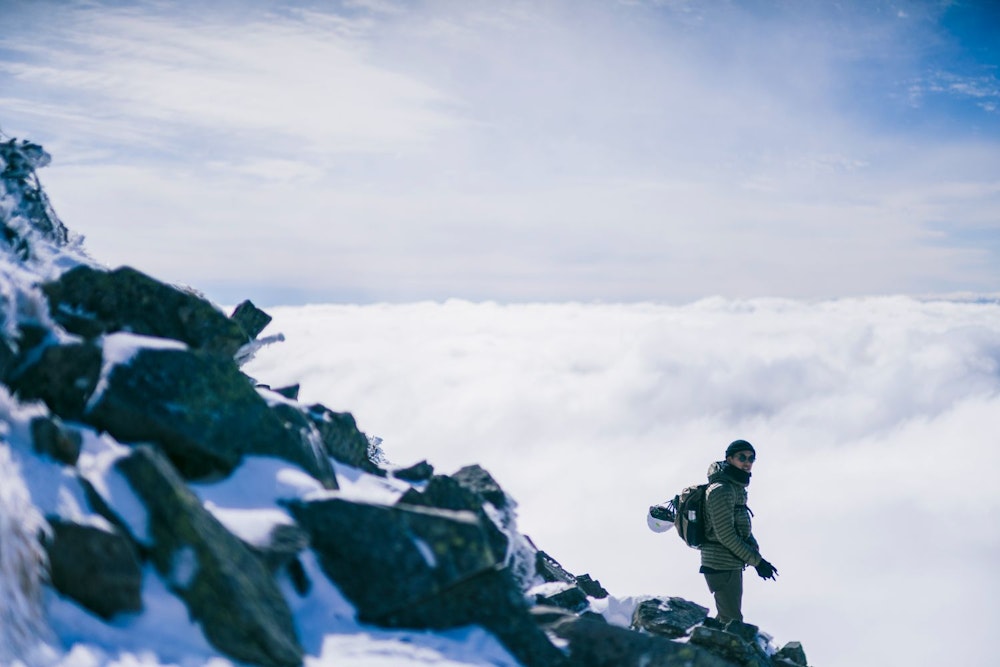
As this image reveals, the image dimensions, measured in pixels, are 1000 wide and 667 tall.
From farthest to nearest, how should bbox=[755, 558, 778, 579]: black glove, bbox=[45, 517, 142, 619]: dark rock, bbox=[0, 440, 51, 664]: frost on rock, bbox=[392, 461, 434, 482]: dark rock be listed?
bbox=[755, 558, 778, 579]: black glove
bbox=[392, 461, 434, 482]: dark rock
bbox=[45, 517, 142, 619]: dark rock
bbox=[0, 440, 51, 664]: frost on rock

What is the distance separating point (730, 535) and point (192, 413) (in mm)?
8355

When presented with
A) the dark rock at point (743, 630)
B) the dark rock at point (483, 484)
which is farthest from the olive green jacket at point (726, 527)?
the dark rock at point (483, 484)

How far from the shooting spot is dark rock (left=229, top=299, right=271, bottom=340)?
11.9 m

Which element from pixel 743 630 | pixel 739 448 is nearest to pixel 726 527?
pixel 739 448

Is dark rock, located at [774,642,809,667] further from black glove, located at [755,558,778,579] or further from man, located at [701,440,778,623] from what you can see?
black glove, located at [755,558,778,579]

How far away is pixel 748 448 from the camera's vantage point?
11883mm

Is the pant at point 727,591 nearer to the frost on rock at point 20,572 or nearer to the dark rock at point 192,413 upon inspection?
the dark rock at point 192,413

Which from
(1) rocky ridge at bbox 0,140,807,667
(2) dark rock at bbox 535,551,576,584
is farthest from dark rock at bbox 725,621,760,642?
(2) dark rock at bbox 535,551,576,584

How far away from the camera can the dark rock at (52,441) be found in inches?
243

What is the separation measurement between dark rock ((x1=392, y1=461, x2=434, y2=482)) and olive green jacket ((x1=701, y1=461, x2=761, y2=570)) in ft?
15.3

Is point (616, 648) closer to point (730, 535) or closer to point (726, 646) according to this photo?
point (726, 646)

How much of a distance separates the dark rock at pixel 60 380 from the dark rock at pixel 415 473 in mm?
4753

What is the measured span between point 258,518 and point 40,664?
2322 mm

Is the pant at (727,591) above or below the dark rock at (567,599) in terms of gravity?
above
